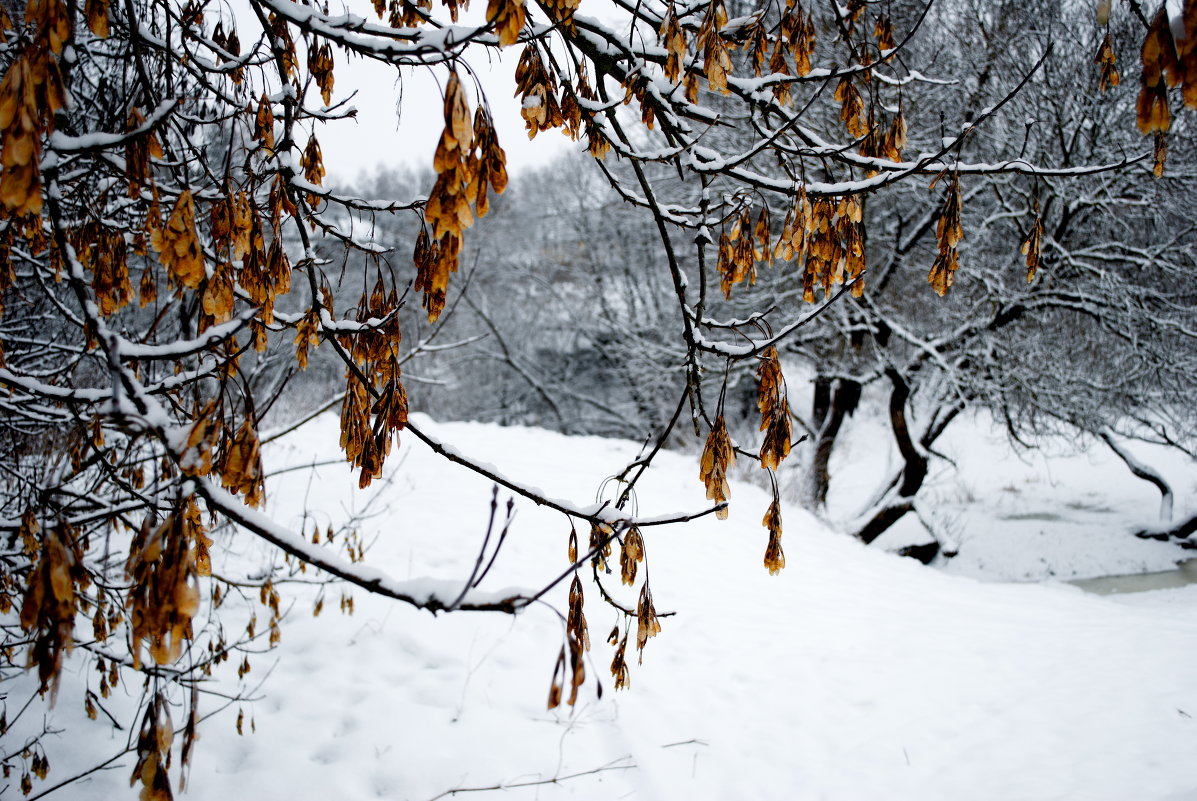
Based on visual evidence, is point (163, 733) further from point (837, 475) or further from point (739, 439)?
point (837, 475)

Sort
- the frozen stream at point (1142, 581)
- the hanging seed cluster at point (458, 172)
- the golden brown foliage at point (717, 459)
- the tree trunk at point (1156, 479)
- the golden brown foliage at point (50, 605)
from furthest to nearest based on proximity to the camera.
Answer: the tree trunk at point (1156, 479)
the frozen stream at point (1142, 581)
the golden brown foliage at point (717, 459)
the hanging seed cluster at point (458, 172)
the golden brown foliage at point (50, 605)

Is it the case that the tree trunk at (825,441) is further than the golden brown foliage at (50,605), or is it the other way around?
the tree trunk at (825,441)

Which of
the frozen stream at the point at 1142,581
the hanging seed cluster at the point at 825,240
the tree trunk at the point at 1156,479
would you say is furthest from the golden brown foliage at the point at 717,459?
the tree trunk at the point at 1156,479

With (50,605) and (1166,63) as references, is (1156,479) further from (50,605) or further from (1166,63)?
(50,605)

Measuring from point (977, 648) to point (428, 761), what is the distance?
3536 mm

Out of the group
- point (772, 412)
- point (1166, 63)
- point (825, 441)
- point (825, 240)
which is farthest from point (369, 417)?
point (825, 441)

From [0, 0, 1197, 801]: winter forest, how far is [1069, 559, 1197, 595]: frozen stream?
7cm

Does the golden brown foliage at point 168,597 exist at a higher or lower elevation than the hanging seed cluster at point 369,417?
lower

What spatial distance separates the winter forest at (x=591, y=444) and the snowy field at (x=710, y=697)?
25 mm

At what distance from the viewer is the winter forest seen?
117 centimetres

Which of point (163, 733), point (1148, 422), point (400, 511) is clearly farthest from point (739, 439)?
point (163, 733)

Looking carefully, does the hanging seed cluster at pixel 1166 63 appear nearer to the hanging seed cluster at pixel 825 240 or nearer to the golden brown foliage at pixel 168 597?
the hanging seed cluster at pixel 825 240

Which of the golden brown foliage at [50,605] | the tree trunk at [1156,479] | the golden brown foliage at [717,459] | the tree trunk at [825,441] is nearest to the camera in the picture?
the golden brown foliage at [50,605]

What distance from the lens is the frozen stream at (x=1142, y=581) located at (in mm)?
8461
